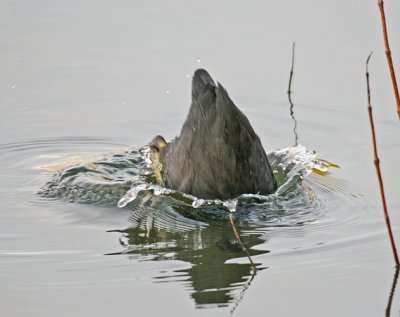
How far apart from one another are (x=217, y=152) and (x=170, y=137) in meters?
1.42

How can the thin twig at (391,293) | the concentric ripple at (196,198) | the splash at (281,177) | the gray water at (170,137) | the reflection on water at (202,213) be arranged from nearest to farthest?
1. the thin twig at (391,293)
2. the gray water at (170,137)
3. the reflection on water at (202,213)
4. the concentric ripple at (196,198)
5. the splash at (281,177)

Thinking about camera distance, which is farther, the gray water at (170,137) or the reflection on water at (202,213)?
the reflection on water at (202,213)

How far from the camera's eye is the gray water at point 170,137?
18.8 ft

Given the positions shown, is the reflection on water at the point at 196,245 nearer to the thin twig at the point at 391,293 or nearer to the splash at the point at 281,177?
the splash at the point at 281,177

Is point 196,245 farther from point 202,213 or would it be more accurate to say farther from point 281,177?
point 281,177

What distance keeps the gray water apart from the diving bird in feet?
0.51

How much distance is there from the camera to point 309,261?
612 centimetres

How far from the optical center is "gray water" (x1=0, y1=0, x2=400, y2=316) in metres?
5.72

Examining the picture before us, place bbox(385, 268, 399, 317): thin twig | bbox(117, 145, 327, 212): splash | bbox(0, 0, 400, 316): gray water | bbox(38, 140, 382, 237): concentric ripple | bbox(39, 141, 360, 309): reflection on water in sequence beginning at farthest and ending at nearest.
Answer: bbox(117, 145, 327, 212): splash
bbox(38, 140, 382, 237): concentric ripple
bbox(39, 141, 360, 309): reflection on water
bbox(0, 0, 400, 316): gray water
bbox(385, 268, 399, 317): thin twig

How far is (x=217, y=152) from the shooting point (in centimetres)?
707

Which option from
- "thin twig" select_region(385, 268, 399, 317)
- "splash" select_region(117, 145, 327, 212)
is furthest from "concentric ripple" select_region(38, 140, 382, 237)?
"thin twig" select_region(385, 268, 399, 317)

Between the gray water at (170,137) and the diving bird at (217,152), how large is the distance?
0.51ft

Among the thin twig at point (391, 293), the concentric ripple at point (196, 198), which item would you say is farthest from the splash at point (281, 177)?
the thin twig at point (391, 293)

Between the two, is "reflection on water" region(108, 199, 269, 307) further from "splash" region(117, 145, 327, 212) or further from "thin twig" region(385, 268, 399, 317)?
"thin twig" region(385, 268, 399, 317)
